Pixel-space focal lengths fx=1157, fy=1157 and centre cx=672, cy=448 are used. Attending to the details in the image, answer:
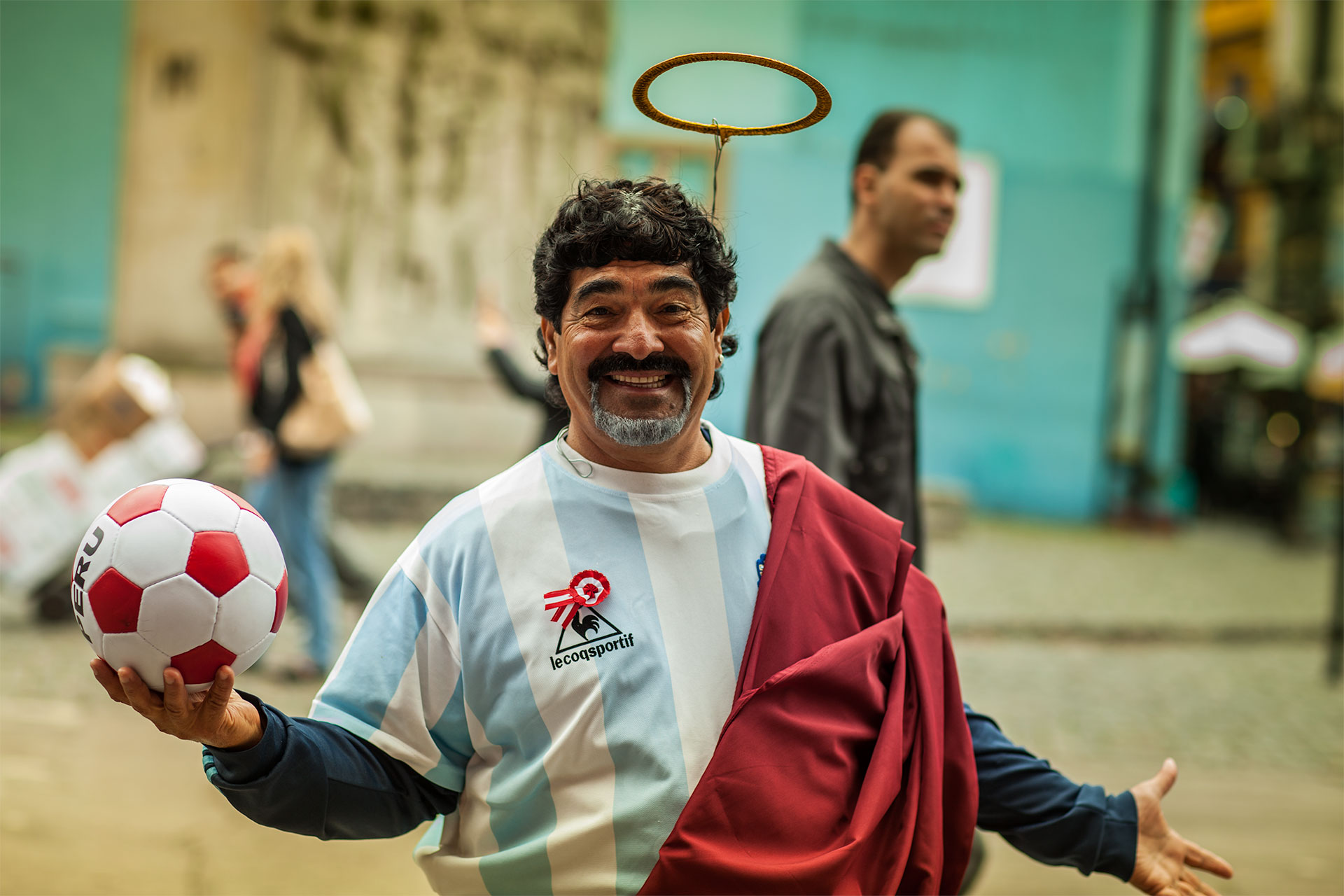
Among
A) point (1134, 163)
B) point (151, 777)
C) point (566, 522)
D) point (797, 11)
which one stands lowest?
point (151, 777)

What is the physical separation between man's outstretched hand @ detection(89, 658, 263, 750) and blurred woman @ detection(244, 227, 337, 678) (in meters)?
4.14

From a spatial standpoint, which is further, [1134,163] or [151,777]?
[1134,163]

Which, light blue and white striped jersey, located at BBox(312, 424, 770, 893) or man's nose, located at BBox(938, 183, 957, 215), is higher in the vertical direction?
man's nose, located at BBox(938, 183, 957, 215)

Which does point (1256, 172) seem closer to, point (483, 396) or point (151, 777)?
point (483, 396)

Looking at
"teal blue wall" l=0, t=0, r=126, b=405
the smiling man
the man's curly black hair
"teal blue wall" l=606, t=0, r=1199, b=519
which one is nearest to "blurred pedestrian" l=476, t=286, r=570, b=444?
the man's curly black hair

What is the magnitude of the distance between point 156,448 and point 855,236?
4941mm

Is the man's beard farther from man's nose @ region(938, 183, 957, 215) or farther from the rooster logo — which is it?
man's nose @ region(938, 183, 957, 215)

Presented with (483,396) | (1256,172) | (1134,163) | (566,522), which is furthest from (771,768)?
(1256,172)

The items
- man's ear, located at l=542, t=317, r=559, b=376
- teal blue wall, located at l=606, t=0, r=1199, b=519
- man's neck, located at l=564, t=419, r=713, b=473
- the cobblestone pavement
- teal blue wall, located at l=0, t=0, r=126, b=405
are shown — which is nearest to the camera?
man's neck, located at l=564, t=419, r=713, b=473

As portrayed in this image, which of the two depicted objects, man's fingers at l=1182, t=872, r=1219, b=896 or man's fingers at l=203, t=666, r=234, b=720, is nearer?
man's fingers at l=203, t=666, r=234, b=720

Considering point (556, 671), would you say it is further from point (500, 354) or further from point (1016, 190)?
point (1016, 190)

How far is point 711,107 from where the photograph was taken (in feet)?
40.9

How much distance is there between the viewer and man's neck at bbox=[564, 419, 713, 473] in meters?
1.99

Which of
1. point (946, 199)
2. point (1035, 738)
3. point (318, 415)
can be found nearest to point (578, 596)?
point (946, 199)
